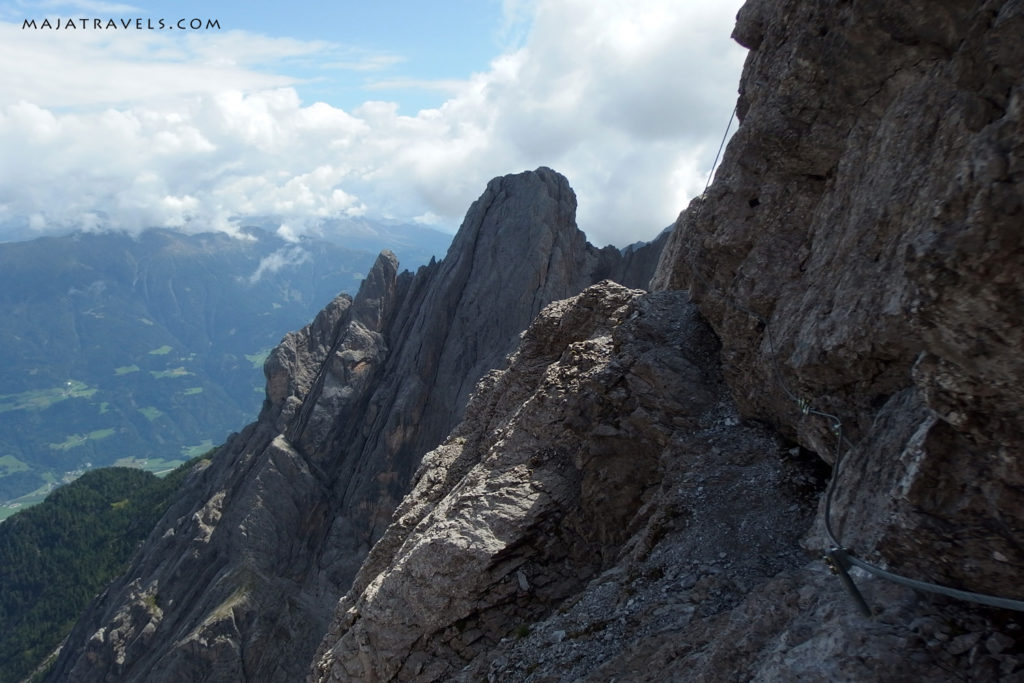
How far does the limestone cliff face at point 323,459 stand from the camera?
2958 inches

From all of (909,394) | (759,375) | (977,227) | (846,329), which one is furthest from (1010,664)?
(759,375)

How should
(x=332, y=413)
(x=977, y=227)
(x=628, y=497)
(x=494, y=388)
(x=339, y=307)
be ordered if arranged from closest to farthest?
(x=977, y=227)
(x=628, y=497)
(x=494, y=388)
(x=332, y=413)
(x=339, y=307)

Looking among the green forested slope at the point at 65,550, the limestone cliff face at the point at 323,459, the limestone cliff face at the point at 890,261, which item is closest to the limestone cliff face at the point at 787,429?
the limestone cliff face at the point at 890,261

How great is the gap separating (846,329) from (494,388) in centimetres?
1763

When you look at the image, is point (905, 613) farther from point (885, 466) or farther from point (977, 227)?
point (977, 227)

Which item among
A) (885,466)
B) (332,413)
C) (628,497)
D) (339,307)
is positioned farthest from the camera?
(339,307)

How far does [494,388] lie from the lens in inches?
1123

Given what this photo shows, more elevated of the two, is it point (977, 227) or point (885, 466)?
point (977, 227)

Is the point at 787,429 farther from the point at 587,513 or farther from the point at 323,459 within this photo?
the point at 323,459

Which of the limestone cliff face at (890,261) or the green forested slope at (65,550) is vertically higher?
the limestone cliff face at (890,261)

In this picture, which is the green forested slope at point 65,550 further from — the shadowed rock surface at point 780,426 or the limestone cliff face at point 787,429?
the limestone cliff face at point 787,429

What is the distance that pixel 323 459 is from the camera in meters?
91.1

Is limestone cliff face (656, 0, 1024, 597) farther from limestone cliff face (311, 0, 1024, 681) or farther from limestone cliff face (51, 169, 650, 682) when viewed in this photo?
limestone cliff face (51, 169, 650, 682)

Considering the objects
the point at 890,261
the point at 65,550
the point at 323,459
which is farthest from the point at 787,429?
the point at 65,550
